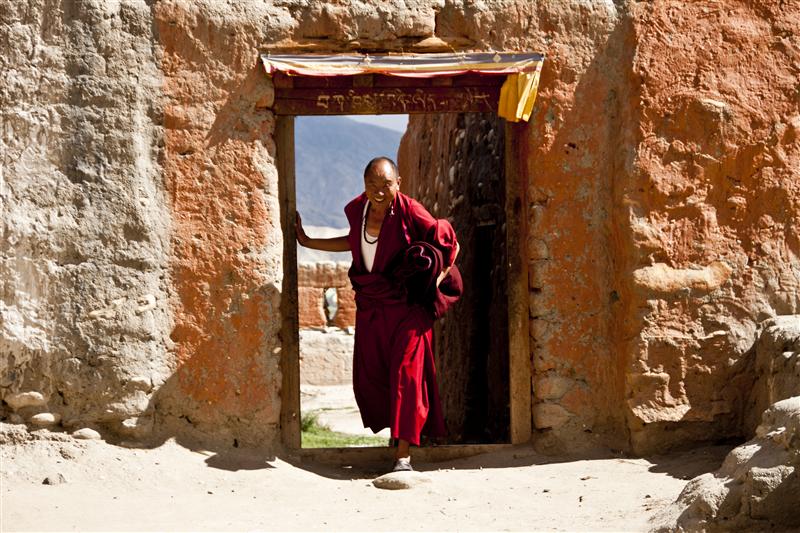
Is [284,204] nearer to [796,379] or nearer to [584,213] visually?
[584,213]

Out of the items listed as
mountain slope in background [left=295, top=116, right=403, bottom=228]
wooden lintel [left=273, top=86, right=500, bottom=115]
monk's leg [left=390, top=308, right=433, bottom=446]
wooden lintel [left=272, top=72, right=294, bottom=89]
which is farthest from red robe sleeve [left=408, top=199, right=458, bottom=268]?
mountain slope in background [left=295, top=116, right=403, bottom=228]

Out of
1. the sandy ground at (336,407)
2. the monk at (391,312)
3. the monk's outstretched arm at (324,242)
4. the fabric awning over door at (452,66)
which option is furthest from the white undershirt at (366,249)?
the sandy ground at (336,407)

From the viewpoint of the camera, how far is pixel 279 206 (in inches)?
221

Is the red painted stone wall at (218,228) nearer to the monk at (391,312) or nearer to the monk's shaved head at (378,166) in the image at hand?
the monk at (391,312)

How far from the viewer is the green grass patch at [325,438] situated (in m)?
8.61

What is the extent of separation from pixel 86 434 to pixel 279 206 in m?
1.40

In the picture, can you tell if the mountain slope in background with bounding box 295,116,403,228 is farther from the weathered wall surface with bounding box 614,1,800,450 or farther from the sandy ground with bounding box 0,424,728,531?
the sandy ground with bounding box 0,424,728,531

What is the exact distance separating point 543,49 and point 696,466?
2.11 meters

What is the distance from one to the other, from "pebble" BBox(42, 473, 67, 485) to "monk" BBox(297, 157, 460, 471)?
4.82 feet

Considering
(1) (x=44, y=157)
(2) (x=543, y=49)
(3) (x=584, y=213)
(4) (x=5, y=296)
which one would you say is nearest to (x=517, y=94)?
(2) (x=543, y=49)

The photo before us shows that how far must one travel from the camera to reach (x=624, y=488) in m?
4.98

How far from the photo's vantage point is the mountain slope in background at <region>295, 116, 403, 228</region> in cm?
8369

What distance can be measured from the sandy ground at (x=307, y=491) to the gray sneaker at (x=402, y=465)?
0.44 feet

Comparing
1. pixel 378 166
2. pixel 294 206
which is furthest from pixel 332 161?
pixel 378 166
